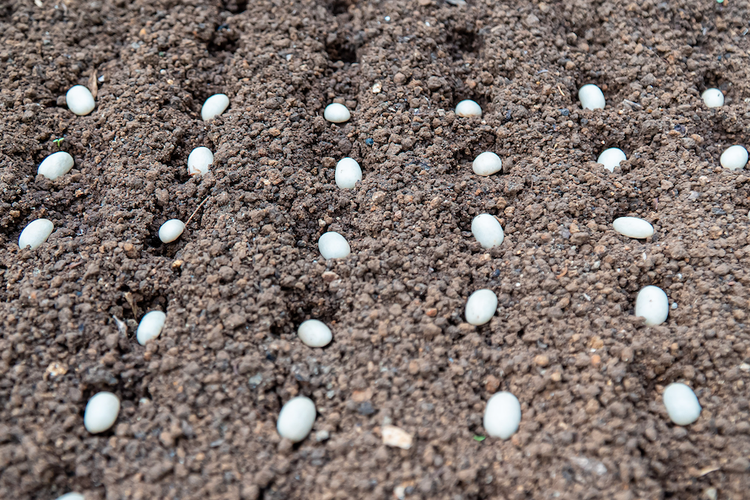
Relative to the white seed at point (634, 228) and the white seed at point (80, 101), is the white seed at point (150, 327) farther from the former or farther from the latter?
the white seed at point (634, 228)

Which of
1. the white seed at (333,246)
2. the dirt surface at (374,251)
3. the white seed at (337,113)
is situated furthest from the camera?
the white seed at (337,113)

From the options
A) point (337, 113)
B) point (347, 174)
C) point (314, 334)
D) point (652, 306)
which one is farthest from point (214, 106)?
point (652, 306)

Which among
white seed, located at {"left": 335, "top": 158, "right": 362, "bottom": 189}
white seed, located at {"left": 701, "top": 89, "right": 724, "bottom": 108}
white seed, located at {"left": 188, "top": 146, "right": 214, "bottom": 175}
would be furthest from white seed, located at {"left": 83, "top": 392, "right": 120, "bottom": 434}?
white seed, located at {"left": 701, "top": 89, "right": 724, "bottom": 108}

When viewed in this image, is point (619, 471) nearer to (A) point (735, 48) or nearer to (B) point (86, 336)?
(B) point (86, 336)

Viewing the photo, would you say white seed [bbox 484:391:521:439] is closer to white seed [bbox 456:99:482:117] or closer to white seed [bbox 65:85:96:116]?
white seed [bbox 456:99:482:117]

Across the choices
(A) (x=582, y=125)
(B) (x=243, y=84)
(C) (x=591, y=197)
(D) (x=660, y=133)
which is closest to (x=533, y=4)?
(A) (x=582, y=125)

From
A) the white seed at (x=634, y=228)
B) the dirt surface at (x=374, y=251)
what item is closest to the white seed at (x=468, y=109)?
the dirt surface at (x=374, y=251)

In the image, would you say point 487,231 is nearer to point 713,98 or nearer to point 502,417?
point 502,417
